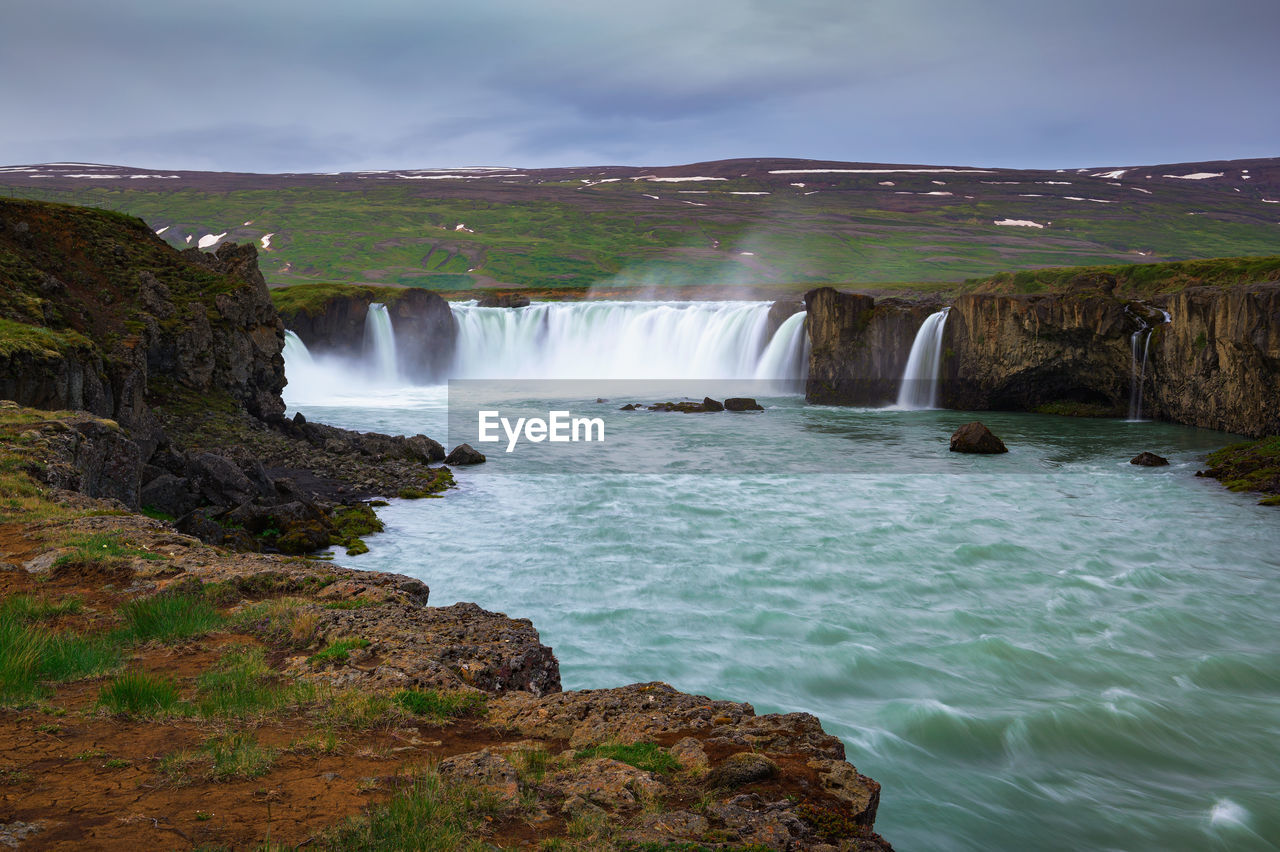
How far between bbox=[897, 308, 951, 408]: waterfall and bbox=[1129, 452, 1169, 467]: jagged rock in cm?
1853

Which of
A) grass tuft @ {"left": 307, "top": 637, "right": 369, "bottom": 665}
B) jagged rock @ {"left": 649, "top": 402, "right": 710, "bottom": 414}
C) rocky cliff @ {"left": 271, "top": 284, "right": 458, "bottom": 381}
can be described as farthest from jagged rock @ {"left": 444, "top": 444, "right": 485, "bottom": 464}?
rocky cliff @ {"left": 271, "top": 284, "right": 458, "bottom": 381}

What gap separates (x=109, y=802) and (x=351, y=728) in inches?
69.5

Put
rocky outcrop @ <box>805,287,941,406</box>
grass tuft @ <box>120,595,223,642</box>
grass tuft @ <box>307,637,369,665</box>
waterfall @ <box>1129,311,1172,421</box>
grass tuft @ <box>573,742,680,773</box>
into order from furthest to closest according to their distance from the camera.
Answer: rocky outcrop @ <box>805,287,941,406</box> < waterfall @ <box>1129,311,1172,421</box> < grass tuft @ <box>120,595,223,642</box> < grass tuft @ <box>307,637,369,665</box> < grass tuft @ <box>573,742,680,773</box>

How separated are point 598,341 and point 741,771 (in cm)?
6936

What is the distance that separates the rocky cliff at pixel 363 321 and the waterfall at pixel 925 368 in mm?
40606

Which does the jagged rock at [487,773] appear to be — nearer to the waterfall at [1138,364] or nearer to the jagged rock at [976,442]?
the jagged rock at [976,442]

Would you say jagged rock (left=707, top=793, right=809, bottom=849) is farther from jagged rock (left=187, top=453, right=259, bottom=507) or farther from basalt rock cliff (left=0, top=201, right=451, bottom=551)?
jagged rock (left=187, top=453, right=259, bottom=507)

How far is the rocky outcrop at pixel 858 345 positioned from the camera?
49.8m

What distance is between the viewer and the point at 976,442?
3394cm

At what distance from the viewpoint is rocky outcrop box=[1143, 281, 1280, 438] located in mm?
32656

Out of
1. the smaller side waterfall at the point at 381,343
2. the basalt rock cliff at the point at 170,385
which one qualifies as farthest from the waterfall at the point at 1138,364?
the smaller side waterfall at the point at 381,343

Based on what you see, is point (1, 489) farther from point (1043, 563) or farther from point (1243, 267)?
point (1243, 267)

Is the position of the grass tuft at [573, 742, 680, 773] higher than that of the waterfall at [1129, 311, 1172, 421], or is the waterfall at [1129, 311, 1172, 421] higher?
the waterfall at [1129, 311, 1172, 421]

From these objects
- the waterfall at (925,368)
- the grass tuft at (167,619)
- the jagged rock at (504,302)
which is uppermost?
the jagged rock at (504,302)
